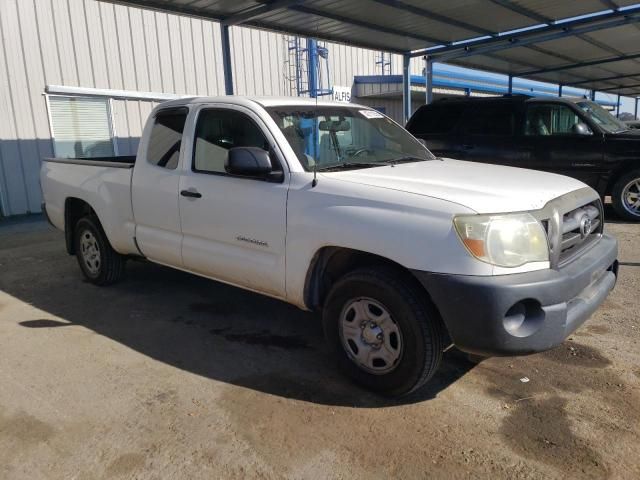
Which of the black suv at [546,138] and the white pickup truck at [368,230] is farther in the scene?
the black suv at [546,138]

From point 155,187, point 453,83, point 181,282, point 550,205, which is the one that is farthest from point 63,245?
point 453,83

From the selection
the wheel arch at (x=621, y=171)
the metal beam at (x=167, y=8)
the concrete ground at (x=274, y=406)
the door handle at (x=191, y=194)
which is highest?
the metal beam at (x=167, y=8)

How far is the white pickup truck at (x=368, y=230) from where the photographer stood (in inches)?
112

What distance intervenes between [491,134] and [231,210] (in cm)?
627

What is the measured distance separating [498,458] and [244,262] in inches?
82.1

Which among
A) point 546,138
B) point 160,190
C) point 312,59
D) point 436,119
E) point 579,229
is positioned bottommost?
point 579,229

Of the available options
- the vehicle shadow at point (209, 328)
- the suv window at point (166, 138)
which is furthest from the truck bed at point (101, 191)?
the vehicle shadow at point (209, 328)

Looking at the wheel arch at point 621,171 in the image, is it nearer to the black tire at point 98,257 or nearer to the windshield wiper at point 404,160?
the windshield wiper at point 404,160

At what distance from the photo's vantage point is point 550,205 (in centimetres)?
310

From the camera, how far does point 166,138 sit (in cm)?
468

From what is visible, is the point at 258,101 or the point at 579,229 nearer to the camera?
the point at 579,229

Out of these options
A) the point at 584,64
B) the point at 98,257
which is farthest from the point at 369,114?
the point at 584,64

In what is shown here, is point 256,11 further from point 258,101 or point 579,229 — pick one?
point 579,229

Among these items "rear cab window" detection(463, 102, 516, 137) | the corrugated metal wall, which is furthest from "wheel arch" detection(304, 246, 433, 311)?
the corrugated metal wall
